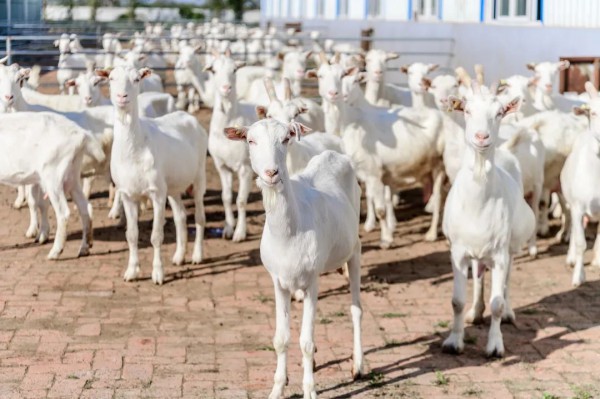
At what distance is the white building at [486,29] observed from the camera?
19.0 m

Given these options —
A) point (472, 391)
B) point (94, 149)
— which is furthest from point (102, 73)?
point (472, 391)

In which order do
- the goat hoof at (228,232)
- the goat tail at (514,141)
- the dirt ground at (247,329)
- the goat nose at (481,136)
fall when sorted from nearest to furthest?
the dirt ground at (247,329)
the goat nose at (481,136)
the goat tail at (514,141)
the goat hoof at (228,232)

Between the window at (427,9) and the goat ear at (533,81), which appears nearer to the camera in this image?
the goat ear at (533,81)

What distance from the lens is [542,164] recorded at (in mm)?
12945

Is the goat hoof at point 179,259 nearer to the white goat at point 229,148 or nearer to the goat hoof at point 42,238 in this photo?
the white goat at point 229,148

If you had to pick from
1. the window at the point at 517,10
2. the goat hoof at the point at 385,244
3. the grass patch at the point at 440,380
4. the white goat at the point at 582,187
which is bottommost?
the goat hoof at the point at 385,244

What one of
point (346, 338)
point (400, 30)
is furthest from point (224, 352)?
point (400, 30)

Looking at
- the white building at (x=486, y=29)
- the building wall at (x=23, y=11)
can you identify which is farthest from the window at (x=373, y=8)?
the building wall at (x=23, y=11)

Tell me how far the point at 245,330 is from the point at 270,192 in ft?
8.10

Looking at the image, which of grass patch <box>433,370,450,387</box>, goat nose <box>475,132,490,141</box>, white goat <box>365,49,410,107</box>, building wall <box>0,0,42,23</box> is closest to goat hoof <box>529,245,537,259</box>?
goat nose <box>475,132,490,141</box>

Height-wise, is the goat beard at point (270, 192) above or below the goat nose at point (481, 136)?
below

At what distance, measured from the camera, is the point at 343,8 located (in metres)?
35.8

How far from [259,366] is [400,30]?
2020 centimetres

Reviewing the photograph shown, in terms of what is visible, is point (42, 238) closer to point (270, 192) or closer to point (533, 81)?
point (270, 192)
